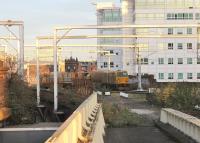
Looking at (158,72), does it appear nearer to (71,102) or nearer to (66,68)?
(66,68)

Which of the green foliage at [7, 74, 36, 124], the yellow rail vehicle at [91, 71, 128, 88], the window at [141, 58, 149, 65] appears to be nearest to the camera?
the green foliage at [7, 74, 36, 124]

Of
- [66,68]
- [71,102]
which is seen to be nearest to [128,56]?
[66,68]

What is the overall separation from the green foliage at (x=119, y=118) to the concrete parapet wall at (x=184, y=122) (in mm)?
2142

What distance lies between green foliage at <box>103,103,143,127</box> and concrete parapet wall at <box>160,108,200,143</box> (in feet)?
7.03

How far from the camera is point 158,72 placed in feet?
385

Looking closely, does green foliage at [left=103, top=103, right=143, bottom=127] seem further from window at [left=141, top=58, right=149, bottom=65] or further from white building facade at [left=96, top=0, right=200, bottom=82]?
white building facade at [left=96, top=0, right=200, bottom=82]

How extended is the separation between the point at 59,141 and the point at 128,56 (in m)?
119

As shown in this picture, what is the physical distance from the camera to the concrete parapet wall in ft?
60.1

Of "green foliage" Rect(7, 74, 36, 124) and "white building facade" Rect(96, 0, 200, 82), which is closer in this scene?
"green foliage" Rect(7, 74, 36, 124)

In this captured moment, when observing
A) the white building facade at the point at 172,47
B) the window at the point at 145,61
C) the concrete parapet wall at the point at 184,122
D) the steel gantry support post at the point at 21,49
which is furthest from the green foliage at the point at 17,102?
the white building facade at the point at 172,47

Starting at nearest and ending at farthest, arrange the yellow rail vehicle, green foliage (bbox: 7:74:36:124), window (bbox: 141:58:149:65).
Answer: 1. green foliage (bbox: 7:74:36:124)
2. the yellow rail vehicle
3. window (bbox: 141:58:149:65)

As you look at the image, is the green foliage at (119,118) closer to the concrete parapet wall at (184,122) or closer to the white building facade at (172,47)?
the concrete parapet wall at (184,122)

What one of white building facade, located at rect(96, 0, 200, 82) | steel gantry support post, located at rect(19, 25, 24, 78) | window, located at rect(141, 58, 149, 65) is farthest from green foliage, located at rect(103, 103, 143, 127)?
white building facade, located at rect(96, 0, 200, 82)

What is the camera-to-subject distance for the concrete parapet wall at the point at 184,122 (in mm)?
18328
